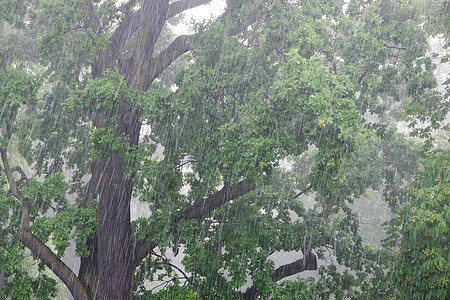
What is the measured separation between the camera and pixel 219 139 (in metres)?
8.84

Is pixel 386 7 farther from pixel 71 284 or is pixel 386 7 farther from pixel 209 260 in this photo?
pixel 71 284

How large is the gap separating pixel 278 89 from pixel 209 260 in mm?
4073

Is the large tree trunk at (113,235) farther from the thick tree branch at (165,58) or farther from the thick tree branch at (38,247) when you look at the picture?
the thick tree branch at (165,58)

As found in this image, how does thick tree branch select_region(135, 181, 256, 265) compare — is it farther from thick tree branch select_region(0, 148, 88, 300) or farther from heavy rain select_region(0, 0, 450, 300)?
thick tree branch select_region(0, 148, 88, 300)

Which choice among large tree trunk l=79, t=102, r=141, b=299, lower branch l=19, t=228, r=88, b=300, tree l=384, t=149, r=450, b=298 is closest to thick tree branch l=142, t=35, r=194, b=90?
large tree trunk l=79, t=102, r=141, b=299

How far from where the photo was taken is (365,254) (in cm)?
1130

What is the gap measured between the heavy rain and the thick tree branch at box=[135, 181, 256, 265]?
36 mm

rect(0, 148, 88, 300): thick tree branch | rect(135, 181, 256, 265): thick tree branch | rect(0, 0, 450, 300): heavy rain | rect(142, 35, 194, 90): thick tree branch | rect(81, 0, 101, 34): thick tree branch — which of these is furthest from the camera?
rect(142, 35, 194, 90): thick tree branch

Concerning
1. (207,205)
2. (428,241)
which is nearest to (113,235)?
(207,205)

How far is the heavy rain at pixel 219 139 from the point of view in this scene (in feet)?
25.2

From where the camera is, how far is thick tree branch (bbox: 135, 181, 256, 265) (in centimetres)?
969

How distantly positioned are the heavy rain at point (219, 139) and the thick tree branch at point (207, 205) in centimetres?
4

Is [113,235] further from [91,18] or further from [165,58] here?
[91,18]

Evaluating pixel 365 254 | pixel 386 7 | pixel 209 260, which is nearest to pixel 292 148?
pixel 209 260
